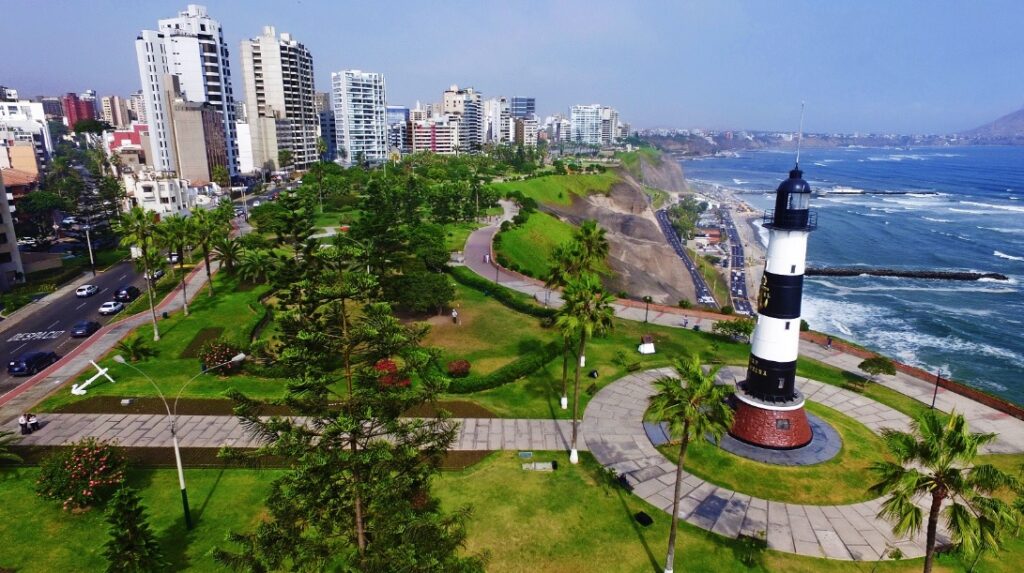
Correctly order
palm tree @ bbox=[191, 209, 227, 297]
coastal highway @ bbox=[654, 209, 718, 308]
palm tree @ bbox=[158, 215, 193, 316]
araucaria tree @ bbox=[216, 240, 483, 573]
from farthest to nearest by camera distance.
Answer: coastal highway @ bbox=[654, 209, 718, 308]
palm tree @ bbox=[191, 209, 227, 297]
palm tree @ bbox=[158, 215, 193, 316]
araucaria tree @ bbox=[216, 240, 483, 573]

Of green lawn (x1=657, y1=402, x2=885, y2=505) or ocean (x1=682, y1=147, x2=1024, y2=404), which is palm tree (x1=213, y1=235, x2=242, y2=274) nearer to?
green lawn (x1=657, y1=402, x2=885, y2=505)

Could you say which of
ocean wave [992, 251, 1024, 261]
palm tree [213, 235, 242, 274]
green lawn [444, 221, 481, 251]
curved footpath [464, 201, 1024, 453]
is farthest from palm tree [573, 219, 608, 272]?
ocean wave [992, 251, 1024, 261]

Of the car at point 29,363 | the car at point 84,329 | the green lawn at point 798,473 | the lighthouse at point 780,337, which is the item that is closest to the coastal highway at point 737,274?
the green lawn at point 798,473

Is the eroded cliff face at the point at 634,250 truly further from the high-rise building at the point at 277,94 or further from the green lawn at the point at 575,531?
the high-rise building at the point at 277,94

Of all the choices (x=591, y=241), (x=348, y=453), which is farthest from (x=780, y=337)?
(x=348, y=453)

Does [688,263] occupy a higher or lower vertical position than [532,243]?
lower

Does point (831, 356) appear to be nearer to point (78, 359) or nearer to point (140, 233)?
point (140, 233)
